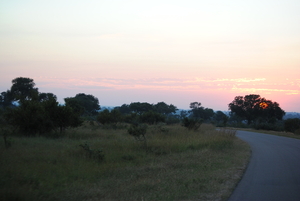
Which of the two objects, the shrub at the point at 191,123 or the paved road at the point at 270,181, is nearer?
the paved road at the point at 270,181

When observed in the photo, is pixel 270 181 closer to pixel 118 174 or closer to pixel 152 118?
pixel 118 174

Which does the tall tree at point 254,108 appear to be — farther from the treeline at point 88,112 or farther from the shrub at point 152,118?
the shrub at point 152,118

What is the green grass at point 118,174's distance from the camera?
25.2ft

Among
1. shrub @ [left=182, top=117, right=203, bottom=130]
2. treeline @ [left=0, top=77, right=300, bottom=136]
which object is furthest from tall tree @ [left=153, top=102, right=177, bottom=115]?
shrub @ [left=182, top=117, right=203, bottom=130]

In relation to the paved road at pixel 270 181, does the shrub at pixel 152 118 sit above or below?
above

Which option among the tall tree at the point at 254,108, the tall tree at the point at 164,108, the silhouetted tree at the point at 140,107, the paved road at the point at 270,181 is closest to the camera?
the paved road at the point at 270,181

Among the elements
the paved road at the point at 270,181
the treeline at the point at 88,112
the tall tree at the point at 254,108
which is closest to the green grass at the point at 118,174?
the paved road at the point at 270,181

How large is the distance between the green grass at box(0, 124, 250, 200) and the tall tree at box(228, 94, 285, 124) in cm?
5301

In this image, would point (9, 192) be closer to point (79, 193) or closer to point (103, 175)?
point (79, 193)

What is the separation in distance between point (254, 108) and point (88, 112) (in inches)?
1592

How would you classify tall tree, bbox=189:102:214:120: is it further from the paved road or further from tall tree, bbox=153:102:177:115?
the paved road

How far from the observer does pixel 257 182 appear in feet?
29.6

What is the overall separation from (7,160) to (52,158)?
1.94 metres

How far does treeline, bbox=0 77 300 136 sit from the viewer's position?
19.7 metres
